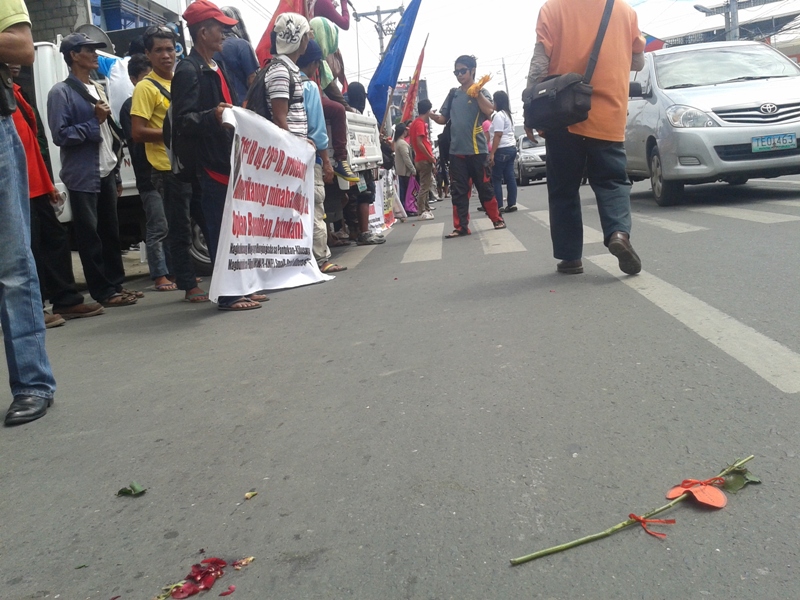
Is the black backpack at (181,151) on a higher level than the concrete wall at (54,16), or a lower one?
lower

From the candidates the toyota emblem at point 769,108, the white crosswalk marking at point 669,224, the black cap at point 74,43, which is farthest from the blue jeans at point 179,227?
the toyota emblem at point 769,108

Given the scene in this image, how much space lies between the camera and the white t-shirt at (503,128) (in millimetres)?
13422

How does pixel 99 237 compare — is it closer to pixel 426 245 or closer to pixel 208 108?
pixel 208 108

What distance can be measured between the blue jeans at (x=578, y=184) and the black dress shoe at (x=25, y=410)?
359cm

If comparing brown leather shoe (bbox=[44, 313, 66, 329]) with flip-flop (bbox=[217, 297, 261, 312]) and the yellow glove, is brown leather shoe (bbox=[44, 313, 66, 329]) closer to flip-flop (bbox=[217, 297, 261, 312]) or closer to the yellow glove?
flip-flop (bbox=[217, 297, 261, 312])

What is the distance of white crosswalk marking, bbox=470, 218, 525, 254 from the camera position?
321 inches

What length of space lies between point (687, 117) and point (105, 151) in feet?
20.8

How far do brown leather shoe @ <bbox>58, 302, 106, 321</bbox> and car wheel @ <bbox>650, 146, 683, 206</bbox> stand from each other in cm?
674

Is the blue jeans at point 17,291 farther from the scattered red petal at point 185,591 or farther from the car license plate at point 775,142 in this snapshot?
the car license plate at point 775,142

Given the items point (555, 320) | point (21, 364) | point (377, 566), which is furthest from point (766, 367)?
point (21, 364)

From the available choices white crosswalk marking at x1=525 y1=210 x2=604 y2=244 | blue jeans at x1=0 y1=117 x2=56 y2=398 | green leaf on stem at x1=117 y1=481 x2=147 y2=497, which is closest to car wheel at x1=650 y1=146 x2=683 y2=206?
white crosswalk marking at x1=525 y1=210 x2=604 y2=244

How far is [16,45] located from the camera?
3611 mm

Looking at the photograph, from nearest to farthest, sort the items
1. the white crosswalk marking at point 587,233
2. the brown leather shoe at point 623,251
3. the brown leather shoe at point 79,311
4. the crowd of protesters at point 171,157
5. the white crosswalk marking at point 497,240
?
the crowd of protesters at point 171,157, the brown leather shoe at point 623,251, the brown leather shoe at point 79,311, the white crosswalk marking at point 587,233, the white crosswalk marking at point 497,240

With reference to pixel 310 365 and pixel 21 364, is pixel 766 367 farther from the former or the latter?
pixel 21 364
